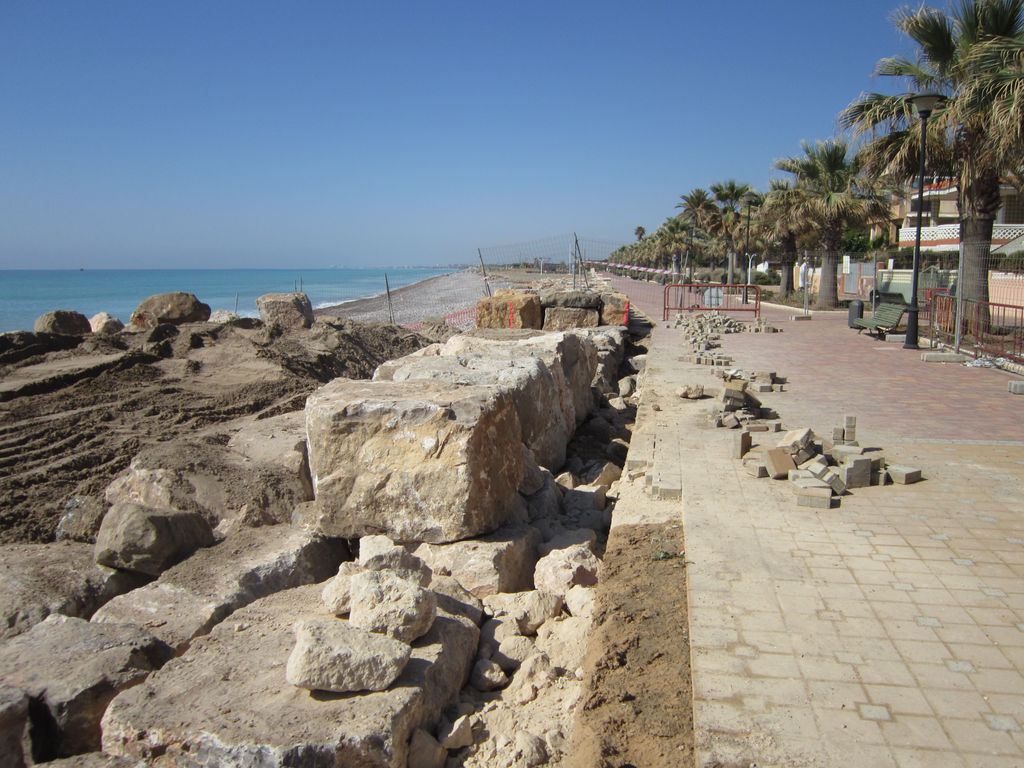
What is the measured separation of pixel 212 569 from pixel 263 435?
10.4 ft

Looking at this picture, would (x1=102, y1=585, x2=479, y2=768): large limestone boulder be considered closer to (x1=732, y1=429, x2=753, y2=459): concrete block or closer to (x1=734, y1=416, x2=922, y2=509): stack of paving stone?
(x1=734, y1=416, x2=922, y2=509): stack of paving stone

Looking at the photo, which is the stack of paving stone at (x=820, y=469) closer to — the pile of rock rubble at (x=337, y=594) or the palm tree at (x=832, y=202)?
the pile of rock rubble at (x=337, y=594)

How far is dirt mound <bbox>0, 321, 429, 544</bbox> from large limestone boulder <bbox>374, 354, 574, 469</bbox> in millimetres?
3903

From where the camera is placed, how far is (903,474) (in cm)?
594

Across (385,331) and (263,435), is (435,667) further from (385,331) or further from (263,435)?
(385,331)

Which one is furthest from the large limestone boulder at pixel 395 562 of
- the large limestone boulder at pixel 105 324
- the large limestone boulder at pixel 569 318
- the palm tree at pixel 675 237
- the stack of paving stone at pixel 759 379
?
the palm tree at pixel 675 237

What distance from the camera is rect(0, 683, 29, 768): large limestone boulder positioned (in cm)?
308

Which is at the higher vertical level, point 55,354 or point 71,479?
point 55,354

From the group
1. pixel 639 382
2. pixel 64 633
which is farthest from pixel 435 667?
pixel 639 382

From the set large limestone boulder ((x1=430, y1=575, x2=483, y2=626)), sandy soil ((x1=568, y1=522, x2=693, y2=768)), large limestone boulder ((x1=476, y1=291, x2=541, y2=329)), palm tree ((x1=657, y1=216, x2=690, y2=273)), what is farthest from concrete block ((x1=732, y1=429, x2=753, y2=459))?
palm tree ((x1=657, y1=216, x2=690, y2=273))

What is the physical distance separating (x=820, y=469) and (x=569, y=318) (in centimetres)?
1287

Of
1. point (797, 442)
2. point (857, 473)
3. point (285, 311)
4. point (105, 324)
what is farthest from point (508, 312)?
point (857, 473)

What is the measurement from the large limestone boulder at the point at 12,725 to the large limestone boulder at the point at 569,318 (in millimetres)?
15589

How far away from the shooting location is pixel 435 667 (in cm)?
341
